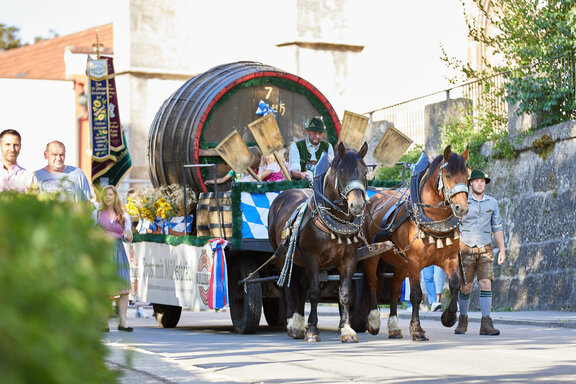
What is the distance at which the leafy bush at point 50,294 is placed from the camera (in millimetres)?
1803

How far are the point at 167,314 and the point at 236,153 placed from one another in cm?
270

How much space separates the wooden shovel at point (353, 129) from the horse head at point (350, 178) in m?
2.12

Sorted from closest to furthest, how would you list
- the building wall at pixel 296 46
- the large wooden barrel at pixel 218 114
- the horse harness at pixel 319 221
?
the horse harness at pixel 319 221 → the large wooden barrel at pixel 218 114 → the building wall at pixel 296 46

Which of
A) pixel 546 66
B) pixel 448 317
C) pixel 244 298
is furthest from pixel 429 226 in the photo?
pixel 546 66

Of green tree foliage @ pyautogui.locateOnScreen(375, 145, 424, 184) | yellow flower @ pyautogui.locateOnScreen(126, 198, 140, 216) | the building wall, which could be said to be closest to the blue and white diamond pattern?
yellow flower @ pyautogui.locateOnScreen(126, 198, 140, 216)

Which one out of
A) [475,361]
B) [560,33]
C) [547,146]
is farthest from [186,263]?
[560,33]

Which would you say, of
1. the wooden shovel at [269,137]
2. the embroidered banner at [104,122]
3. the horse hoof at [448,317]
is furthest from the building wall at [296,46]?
the horse hoof at [448,317]

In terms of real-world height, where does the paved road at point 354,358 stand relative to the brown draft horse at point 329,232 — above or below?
below

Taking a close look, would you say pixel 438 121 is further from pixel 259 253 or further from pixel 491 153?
pixel 259 253

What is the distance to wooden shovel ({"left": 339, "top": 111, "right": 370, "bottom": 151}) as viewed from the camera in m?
12.1

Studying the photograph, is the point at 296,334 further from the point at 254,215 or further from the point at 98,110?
the point at 98,110

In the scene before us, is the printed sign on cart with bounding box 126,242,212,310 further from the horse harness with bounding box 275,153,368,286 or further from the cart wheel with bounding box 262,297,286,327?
the cart wheel with bounding box 262,297,286,327

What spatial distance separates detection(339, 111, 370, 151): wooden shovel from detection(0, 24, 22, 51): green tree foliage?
45.7 metres

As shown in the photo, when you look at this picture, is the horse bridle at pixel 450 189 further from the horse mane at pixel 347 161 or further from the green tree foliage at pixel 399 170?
the green tree foliage at pixel 399 170
